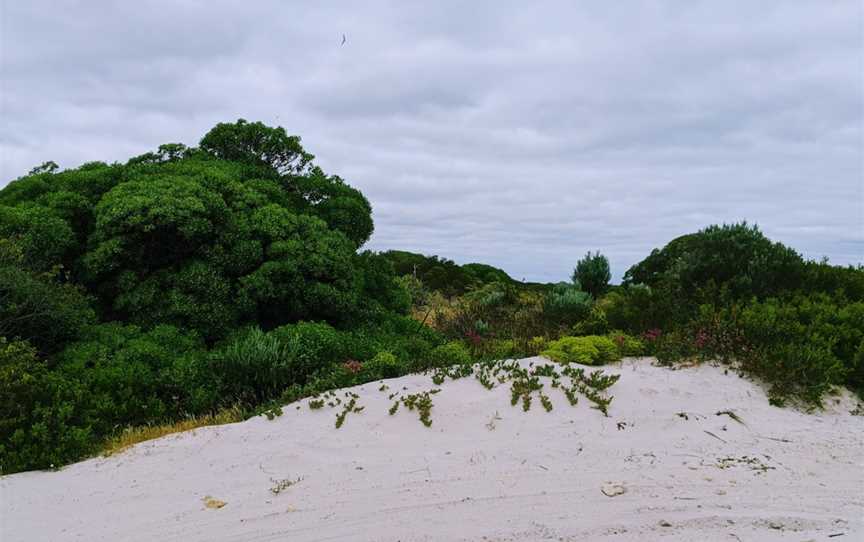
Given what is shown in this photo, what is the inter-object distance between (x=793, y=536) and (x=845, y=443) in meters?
2.66

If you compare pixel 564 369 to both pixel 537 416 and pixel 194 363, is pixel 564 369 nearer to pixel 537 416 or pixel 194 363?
pixel 537 416

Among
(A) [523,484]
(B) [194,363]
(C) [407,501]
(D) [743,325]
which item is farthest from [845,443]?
(B) [194,363]

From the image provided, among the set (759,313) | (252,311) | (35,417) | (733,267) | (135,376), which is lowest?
(35,417)

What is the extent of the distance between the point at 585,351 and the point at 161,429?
19.0 ft

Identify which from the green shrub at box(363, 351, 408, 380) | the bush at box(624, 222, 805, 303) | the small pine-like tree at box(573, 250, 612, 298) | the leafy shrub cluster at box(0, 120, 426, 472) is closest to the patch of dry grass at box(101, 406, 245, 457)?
the leafy shrub cluster at box(0, 120, 426, 472)

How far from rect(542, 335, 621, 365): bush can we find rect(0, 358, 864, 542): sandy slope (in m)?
1.10

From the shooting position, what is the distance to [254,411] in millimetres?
7086

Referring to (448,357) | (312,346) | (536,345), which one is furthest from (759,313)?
(312,346)

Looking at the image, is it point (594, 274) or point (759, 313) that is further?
point (594, 274)

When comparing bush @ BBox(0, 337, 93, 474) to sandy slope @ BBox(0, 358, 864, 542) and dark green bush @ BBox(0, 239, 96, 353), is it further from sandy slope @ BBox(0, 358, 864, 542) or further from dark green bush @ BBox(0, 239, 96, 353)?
dark green bush @ BBox(0, 239, 96, 353)

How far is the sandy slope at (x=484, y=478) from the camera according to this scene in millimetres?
4434

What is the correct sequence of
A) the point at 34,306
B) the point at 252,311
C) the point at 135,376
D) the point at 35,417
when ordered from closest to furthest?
1. the point at 35,417
2. the point at 135,376
3. the point at 34,306
4. the point at 252,311

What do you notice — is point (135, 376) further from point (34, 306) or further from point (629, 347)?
point (629, 347)

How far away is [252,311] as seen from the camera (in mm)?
9734
